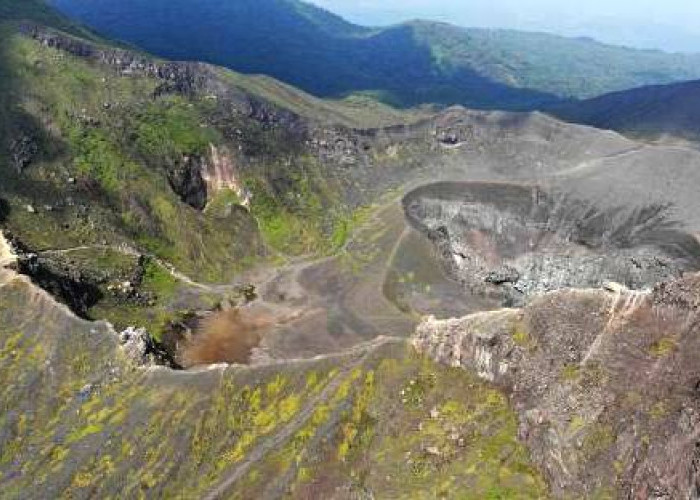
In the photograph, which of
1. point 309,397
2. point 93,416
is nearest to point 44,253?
point 93,416

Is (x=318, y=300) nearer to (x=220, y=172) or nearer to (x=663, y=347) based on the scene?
(x=220, y=172)

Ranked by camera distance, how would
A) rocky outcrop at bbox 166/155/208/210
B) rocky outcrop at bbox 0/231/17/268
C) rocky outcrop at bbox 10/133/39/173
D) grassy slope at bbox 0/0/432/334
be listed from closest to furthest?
rocky outcrop at bbox 0/231/17/268 → grassy slope at bbox 0/0/432/334 → rocky outcrop at bbox 10/133/39/173 → rocky outcrop at bbox 166/155/208/210

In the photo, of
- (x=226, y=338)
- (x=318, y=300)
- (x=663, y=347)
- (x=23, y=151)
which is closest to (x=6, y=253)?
(x=226, y=338)

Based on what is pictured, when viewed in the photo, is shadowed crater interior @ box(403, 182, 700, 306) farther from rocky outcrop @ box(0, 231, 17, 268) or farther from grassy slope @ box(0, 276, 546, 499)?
rocky outcrop @ box(0, 231, 17, 268)

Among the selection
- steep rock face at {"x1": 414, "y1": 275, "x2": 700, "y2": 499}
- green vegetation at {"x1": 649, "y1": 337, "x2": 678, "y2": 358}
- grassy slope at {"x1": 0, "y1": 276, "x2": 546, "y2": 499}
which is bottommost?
grassy slope at {"x1": 0, "y1": 276, "x2": 546, "y2": 499}

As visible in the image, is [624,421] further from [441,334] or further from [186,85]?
[186,85]

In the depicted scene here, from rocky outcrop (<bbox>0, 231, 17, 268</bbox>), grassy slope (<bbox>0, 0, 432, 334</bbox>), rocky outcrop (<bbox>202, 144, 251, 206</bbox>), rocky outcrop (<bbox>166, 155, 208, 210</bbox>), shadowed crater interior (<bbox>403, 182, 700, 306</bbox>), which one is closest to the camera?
rocky outcrop (<bbox>0, 231, 17, 268</bbox>)

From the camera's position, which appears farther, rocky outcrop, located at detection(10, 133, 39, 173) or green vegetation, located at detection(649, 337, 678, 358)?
rocky outcrop, located at detection(10, 133, 39, 173)

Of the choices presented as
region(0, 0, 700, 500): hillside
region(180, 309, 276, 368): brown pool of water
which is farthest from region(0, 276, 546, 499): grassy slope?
region(180, 309, 276, 368): brown pool of water
